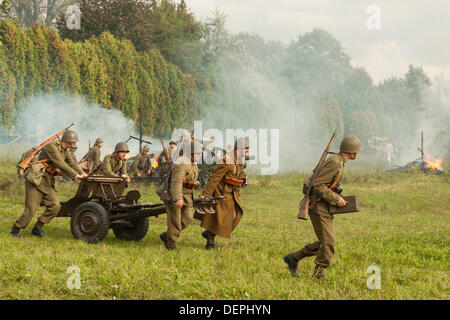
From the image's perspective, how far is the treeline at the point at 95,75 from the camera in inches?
833

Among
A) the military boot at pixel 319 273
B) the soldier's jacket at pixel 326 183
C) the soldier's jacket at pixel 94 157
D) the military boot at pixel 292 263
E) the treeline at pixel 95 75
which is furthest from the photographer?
the treeline at pixel 95 75

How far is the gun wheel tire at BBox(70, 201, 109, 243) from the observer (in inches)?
350

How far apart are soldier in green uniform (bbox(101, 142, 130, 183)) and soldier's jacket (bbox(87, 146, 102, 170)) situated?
554 centimetres

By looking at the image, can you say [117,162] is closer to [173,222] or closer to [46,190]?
[46,190]

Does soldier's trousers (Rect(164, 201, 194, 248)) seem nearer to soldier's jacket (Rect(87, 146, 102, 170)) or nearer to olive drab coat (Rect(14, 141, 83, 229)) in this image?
olive drab coat (Rect(14, 141, 83, 229))

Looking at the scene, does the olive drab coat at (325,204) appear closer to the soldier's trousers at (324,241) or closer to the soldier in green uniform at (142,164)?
the soldier's trousers at (324,241)

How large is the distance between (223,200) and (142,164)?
33.3 ft

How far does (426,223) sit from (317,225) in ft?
24.7

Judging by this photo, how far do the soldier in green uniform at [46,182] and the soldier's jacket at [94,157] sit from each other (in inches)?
295

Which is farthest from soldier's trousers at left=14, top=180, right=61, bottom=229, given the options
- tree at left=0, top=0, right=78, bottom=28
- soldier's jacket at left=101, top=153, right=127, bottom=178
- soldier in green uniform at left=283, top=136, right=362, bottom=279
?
tree at left=0, top=0, right=78, bottom=28

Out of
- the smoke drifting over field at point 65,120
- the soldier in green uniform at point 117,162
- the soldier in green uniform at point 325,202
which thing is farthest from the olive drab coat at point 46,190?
the smoke drifting over field at point 65,120
